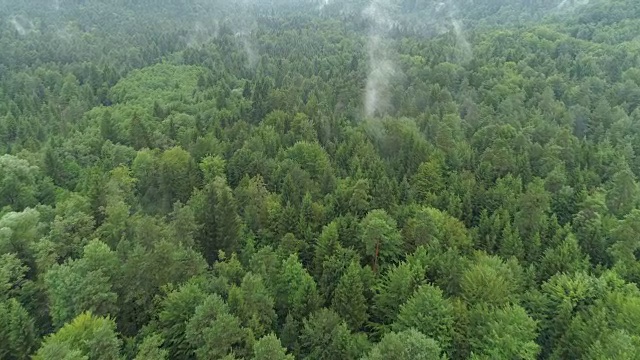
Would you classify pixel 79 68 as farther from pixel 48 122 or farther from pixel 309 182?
pixel 309 182

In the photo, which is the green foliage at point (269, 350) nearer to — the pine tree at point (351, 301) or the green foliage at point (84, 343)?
the pine tree at point (351, 301)

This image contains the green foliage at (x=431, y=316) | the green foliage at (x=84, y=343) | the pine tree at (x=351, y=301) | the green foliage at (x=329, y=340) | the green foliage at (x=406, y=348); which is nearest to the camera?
the green foliage at (x=84, y=343)

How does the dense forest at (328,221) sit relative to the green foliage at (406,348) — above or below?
below

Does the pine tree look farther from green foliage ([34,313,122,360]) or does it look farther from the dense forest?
green foliage ([34,313,122,360])

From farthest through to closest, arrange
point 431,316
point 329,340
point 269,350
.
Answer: point 431,316, point 329,340, point 269,350

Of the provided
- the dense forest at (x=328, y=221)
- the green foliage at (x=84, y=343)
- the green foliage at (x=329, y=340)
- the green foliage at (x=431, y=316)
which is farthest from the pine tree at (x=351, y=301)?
the green foliage at (x=84, y=343)

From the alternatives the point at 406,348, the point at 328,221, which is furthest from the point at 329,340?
the point at 328,221

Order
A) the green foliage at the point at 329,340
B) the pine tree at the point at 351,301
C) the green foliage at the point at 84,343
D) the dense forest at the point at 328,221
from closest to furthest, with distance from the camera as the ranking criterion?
the green foliage at the point at 84,343 → the green foliage at the point at 329,340 → the dense forest at the point at 328,221 → the pine tree at the point at 351,301

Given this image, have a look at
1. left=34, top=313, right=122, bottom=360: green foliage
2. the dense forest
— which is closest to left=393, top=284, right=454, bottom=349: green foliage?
the dense forest

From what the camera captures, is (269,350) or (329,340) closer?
(269,350)

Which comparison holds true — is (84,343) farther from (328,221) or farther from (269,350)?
(328,221)
